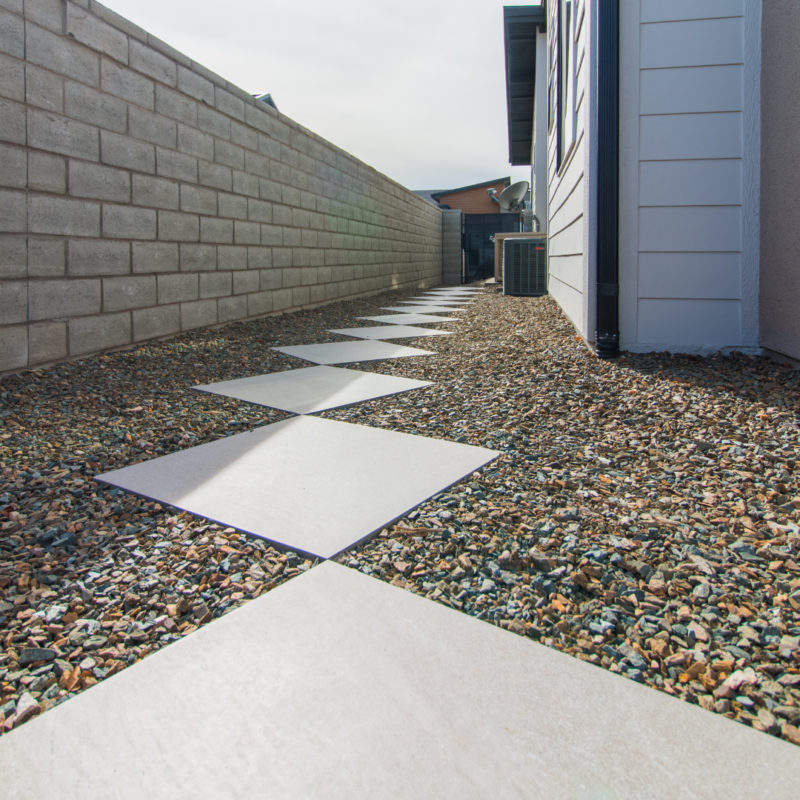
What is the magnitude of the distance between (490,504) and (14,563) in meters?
0.85

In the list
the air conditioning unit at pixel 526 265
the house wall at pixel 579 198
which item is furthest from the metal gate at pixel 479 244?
the house wall at pixel 579 198

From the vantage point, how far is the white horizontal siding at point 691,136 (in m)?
2.39

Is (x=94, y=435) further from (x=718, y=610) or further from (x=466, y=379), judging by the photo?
(x=718, y=610)

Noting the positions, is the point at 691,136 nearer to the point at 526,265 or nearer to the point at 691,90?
the point at 691,90

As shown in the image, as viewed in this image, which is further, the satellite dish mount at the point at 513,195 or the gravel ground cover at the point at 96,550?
the satellite dish mount at the point at 513,195

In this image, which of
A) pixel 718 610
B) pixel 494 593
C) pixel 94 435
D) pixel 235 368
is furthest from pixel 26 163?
pixel 718 610

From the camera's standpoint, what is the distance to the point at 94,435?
159 centimetres

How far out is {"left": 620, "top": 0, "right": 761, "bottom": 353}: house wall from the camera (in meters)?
2.37

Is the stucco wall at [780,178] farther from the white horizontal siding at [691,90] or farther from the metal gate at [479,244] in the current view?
the metal gate at [479,244]

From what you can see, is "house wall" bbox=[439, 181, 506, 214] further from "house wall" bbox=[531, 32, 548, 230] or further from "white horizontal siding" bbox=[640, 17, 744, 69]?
"white horizontal siding" bbox=[640, 17, 744, 69]

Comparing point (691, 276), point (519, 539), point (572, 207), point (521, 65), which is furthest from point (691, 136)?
point (521, 65)

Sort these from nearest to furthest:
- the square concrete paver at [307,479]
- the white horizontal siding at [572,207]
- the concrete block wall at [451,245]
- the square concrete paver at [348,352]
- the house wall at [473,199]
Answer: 1. the square concrete paver at [307,479]
2. the square concrete paver at [348,352]
3. the white horizontal siding at [572,207]
4. the concrete block wall at [451,245]
5. the house wall at [473,199]

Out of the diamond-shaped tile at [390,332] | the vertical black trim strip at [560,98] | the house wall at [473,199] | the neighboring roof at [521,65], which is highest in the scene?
the house wall at [473,199]

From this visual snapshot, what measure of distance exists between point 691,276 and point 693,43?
95 centimetres
